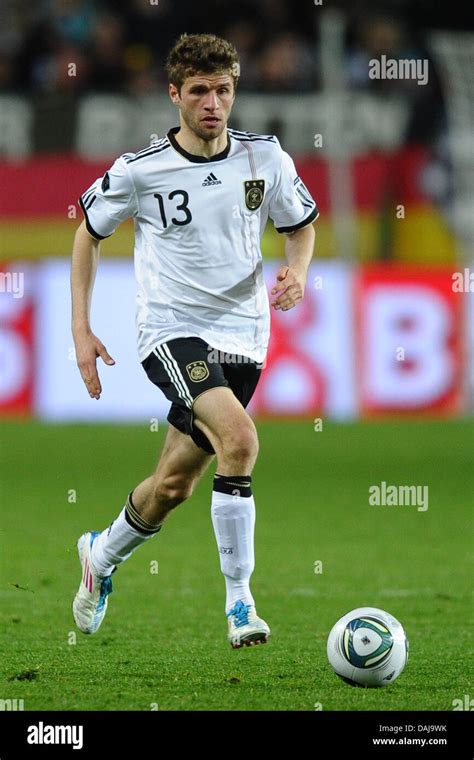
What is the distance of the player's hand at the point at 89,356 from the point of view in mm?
5945

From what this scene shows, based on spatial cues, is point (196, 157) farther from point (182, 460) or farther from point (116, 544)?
point (116, 544)

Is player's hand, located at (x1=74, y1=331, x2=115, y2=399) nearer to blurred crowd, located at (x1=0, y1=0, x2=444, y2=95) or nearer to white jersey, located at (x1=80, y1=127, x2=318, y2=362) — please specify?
white jersey, located at (x1=80, y1=127, x2=318, y2=362)

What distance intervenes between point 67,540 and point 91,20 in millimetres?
12078

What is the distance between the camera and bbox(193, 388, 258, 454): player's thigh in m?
5.58

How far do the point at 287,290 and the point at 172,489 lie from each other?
3.27 ft

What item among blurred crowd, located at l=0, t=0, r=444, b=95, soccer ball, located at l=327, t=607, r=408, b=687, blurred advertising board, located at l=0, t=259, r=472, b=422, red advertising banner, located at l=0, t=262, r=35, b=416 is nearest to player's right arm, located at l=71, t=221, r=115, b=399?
soccer ball, located at l=327, t=607, r=408, b=687

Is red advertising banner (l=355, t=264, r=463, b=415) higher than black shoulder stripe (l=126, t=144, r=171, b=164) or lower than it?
higher

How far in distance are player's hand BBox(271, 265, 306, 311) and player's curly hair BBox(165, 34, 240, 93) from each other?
81 centimetres

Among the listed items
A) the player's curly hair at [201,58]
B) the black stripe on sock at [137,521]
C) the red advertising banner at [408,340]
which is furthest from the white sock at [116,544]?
the red advertising banner at [408,340]

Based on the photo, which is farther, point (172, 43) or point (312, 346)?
point (172, 43)

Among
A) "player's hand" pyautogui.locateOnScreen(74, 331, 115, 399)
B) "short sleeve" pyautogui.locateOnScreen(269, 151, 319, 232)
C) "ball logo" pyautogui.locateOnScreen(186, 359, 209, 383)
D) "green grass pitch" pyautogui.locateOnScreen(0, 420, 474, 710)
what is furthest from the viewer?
"short sleeve" pyautogui.locateOnScreen(269, 151, 319, 232)

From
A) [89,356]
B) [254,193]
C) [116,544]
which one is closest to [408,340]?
[116,544]

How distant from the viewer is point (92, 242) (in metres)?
6.19

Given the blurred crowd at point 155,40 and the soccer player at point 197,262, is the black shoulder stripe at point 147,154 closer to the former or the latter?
the soccer player at point 197,262
